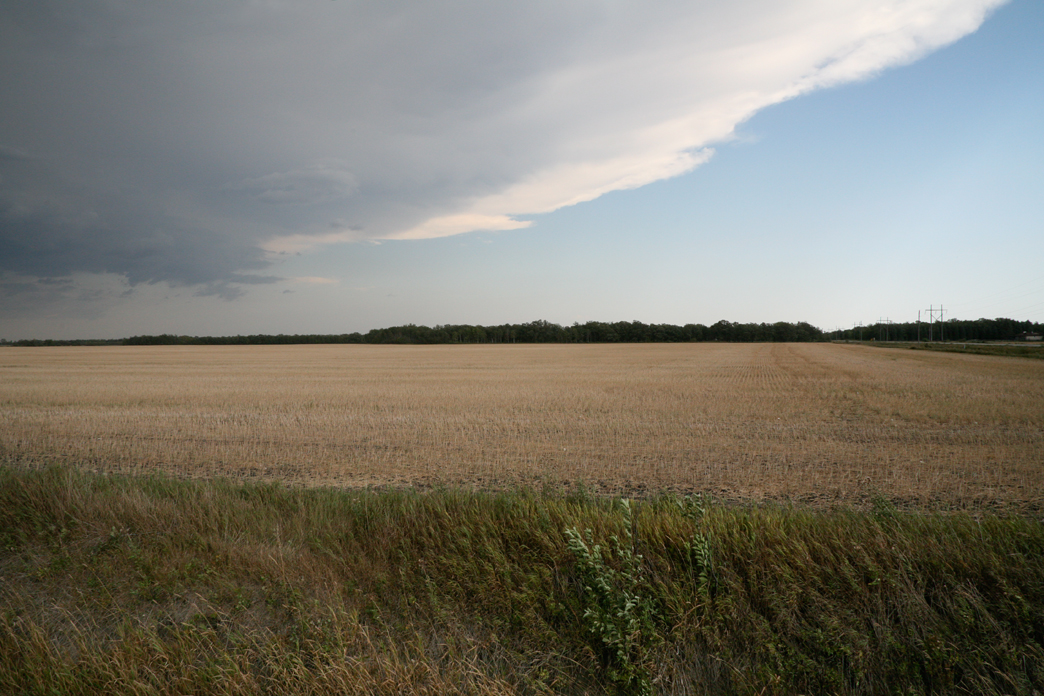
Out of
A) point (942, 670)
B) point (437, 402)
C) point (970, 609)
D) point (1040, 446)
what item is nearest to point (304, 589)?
point (942, 670)

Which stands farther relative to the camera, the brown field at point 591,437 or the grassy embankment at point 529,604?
the brown field at point 591,437

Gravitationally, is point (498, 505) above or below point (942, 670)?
above

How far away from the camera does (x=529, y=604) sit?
4953 millimetres

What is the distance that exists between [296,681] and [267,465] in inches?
396

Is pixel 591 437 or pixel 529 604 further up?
pixel 529 604

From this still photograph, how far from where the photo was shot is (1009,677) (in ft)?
12.6

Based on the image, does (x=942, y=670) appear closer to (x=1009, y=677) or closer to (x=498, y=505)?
(x=1009, y=677)

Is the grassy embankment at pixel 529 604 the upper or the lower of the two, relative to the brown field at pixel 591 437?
upper

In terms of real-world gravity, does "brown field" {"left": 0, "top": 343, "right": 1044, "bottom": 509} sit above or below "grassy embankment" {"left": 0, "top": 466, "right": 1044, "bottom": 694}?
below

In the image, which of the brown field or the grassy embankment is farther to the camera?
the brown field

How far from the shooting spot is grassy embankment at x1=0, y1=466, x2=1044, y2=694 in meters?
4.16

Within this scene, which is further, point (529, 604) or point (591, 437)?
point (591, 437)

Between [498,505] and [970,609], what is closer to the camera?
Result: [970,609]

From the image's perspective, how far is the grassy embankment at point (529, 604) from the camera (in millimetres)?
4160
